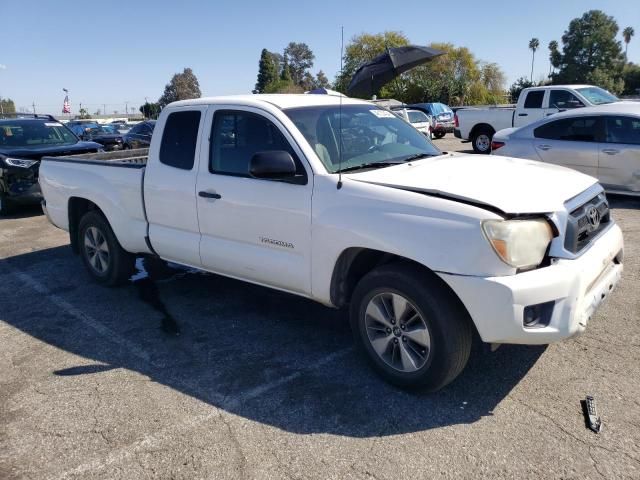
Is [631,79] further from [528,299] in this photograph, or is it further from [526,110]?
[528,299]

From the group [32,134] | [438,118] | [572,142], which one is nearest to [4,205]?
[32,134]

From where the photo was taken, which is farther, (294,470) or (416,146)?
(416,146)

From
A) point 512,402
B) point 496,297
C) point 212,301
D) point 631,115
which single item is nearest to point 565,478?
point 512,402

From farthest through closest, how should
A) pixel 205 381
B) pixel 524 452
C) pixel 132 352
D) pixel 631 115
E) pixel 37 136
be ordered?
pixel 37 136 < pixel 631 115 < pixel 132 352 < pixel 205 381 < pixel 524 452

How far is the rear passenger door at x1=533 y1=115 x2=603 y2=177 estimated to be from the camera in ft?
28.2

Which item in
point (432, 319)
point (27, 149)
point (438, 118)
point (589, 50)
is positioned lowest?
point (432, 319)

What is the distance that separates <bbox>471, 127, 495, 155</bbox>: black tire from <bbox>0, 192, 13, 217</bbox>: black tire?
12885 millimetres

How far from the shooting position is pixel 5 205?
32.1ft

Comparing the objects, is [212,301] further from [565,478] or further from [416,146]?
[565,478]

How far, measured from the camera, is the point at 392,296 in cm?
339

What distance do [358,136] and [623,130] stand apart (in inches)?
245

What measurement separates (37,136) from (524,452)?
1073 cm

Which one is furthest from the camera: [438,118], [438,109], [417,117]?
[438,109]

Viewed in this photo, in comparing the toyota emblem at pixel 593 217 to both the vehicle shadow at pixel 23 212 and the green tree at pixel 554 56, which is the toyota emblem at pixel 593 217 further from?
the green tree at pixel 554 56
